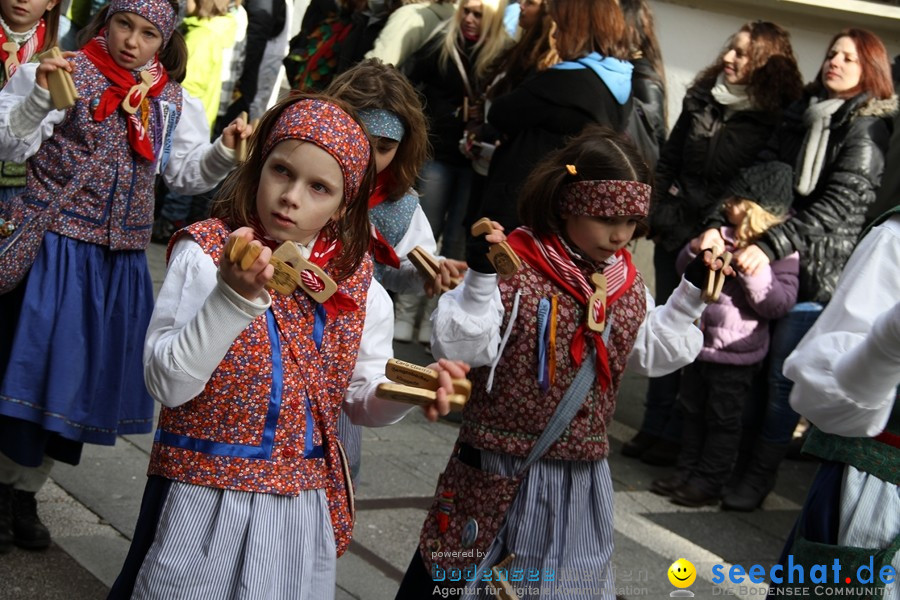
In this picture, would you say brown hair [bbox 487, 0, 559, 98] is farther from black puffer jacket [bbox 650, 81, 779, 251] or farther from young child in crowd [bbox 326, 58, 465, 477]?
young child in crowd [bbox 326, 58, 465, 477]

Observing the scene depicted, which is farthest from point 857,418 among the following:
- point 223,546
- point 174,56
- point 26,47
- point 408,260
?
point 26,47

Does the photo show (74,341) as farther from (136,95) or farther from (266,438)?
(266,438)

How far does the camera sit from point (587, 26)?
223 inches

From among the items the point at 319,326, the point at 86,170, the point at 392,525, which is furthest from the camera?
the point at 392,525

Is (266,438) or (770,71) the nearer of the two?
(266,438)

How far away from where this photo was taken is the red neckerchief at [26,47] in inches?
180

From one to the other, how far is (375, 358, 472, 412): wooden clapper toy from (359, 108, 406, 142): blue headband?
1293mm

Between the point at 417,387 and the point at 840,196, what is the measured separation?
12.3ft

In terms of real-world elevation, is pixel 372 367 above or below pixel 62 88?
below

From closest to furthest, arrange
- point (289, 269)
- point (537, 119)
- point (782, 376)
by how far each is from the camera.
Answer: point (289, 269) < point (537, 119) < point (782, 376)

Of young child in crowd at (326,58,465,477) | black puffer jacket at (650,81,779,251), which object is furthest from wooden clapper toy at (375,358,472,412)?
black puffer jacket at (650,81,779,251)

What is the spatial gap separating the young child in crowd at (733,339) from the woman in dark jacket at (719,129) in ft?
0.75

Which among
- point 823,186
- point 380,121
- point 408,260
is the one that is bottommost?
point 408,260

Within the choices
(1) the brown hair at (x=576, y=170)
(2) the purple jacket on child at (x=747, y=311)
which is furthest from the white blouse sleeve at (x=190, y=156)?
(2) the purple jacket on child at (x=747, y=311)
